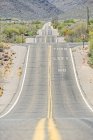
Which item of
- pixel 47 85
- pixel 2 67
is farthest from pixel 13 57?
pixel 47 85

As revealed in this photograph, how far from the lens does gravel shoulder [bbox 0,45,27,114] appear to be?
58.6 metres

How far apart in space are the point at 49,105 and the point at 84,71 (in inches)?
1168

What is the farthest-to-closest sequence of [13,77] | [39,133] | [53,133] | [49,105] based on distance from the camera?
[13,77], [49,105], [39,133], [53,133]

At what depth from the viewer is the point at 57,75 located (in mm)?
78250

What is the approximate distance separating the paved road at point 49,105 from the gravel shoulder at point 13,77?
1301mm

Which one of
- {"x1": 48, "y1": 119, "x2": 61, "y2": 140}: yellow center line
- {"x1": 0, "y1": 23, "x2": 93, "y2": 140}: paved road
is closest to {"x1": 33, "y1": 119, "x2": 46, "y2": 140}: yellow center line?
{"x1": 0, "y1": 23, "x2": 93, "y2": 140}: paved road

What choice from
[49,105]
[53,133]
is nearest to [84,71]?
[49,105]

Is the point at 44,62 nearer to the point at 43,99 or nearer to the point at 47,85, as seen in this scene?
the point at 47,85

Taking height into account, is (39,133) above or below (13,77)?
below

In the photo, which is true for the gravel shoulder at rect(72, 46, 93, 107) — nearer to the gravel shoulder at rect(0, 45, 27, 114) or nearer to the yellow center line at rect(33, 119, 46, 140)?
the gravel shoulder at rect(0, 45, 27, 114)

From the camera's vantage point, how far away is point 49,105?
52.3 metres

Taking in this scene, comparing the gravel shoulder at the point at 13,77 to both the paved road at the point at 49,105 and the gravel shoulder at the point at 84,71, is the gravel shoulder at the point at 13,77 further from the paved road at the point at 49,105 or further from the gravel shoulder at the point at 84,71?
the gravel shoulder at the point at 84,71

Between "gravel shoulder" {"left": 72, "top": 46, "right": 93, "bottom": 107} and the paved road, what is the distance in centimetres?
117

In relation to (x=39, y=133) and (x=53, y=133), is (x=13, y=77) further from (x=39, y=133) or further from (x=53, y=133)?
(x=53, y=133)
